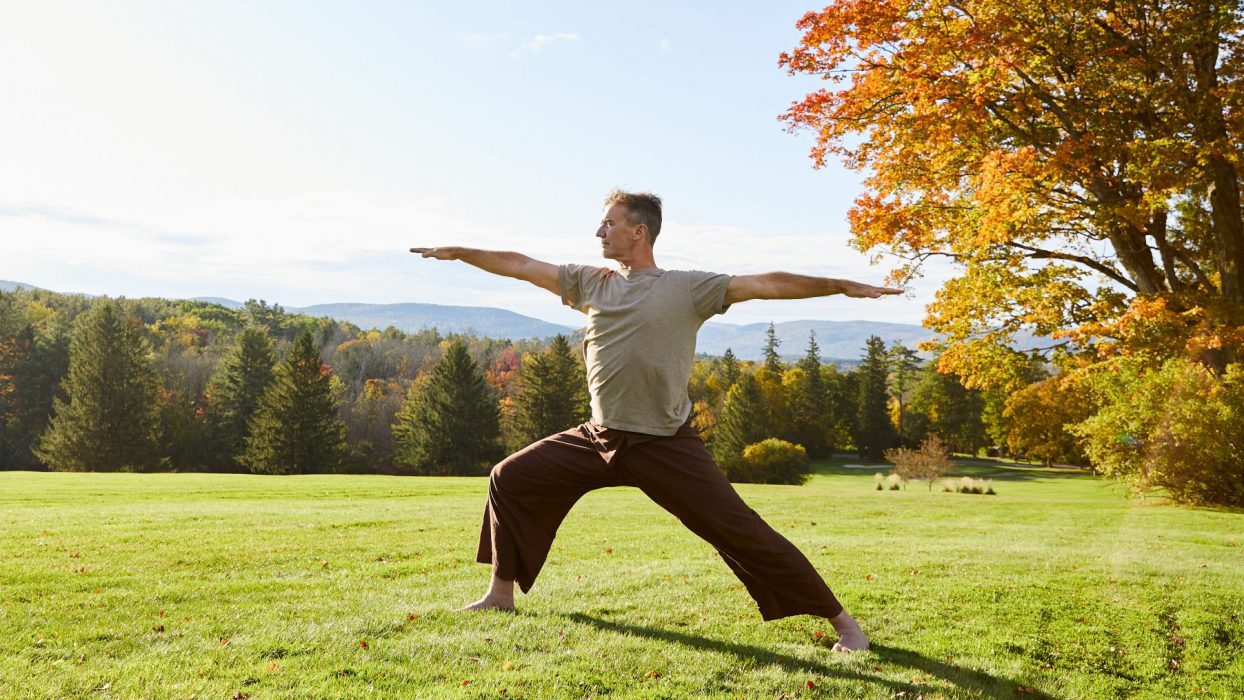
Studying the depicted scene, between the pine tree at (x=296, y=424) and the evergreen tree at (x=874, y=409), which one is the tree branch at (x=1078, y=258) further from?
the evergreen tree at (x=874, y=409)

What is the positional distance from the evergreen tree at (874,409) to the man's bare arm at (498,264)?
247 feet

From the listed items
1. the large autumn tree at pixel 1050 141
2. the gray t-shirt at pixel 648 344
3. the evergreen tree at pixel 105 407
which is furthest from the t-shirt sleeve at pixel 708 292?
the evergreen tree at pixel 105 407

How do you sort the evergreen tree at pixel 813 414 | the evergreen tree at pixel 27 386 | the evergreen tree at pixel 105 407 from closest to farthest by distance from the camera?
the evergreen tree at pixel 105 407, the evergreen tree at pixel 27 386, the evergreen tree at pixel 813 414

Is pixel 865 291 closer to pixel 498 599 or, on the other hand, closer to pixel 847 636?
pixel 847 636

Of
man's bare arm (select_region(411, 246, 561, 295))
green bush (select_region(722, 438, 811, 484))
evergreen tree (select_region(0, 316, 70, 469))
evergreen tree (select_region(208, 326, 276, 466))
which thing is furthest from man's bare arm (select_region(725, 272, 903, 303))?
evergreen tree (select_region(0, 316, 70, 469))

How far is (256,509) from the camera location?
42.7 ft

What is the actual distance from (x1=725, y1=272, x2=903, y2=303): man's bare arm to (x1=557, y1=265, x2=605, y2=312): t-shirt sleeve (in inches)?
31.2

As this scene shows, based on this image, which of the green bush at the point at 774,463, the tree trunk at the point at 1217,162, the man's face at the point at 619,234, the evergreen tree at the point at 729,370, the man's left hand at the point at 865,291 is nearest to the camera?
the man's left hand at the point at 865,291

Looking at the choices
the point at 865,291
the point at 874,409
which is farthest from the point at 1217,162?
the point at 874,409

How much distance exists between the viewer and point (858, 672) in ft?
13.8

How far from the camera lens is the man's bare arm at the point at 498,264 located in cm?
500

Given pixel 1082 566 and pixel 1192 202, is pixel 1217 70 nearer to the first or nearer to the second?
pixel 1192 202

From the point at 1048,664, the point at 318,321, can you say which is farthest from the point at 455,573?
the point at 318,321

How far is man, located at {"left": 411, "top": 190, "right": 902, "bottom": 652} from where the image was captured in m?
4.54
